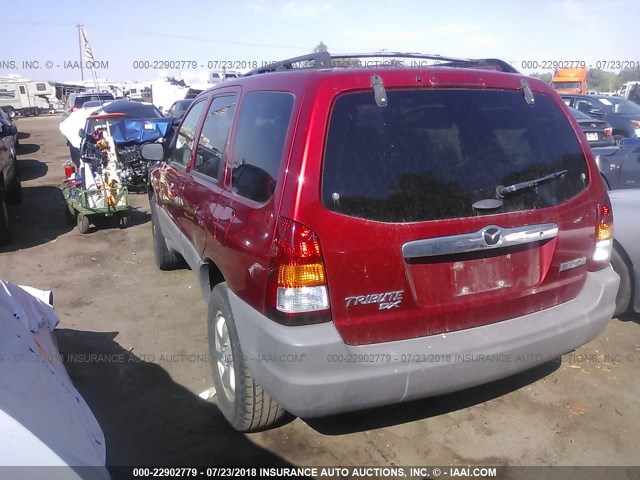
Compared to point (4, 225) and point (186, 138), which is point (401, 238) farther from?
point (4, 225)

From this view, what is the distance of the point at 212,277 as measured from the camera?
3336 mm

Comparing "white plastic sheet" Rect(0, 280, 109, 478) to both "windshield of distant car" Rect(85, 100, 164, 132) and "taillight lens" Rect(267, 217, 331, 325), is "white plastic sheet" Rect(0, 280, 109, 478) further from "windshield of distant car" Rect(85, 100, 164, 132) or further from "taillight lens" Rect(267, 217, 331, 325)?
"windshield of distant car" Rect(85, 100, 164, 132)

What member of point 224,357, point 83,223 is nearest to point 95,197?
point 83,223

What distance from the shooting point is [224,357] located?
313 cm

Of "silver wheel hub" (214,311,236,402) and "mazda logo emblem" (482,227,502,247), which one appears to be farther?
"silver wheel hub" (214,311,236,402)

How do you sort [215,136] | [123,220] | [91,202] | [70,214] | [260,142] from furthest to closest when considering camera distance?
[70,214] < [123,220] < [91,202] < [215,136] < [260,142]

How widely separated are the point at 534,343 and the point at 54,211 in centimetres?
862

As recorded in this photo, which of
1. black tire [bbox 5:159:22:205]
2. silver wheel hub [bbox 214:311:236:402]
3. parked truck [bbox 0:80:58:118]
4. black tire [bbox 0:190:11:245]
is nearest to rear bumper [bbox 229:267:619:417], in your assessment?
silver wheel hub [bbox 214:311:236:402]

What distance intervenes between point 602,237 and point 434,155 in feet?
3.92

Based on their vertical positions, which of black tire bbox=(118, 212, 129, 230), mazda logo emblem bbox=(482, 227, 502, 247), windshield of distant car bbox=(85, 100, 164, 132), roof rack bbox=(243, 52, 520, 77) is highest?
roof rack bbox=(243, 52, 520, 77)

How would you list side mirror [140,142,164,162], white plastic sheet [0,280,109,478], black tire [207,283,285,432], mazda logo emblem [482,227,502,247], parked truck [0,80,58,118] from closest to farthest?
white plastic sheet [0,280,109,478] → mazda logo emblem [482,227,502,247] → black tire [207,283,285,432] → side mirror [140,142,164,162] → parked truck [0,80,58,118]

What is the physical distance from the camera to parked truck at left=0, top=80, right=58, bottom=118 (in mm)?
40219

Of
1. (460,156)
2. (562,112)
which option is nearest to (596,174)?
(562,112)

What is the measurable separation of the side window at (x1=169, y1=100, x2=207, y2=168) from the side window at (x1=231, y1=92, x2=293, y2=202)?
1.04 meters
